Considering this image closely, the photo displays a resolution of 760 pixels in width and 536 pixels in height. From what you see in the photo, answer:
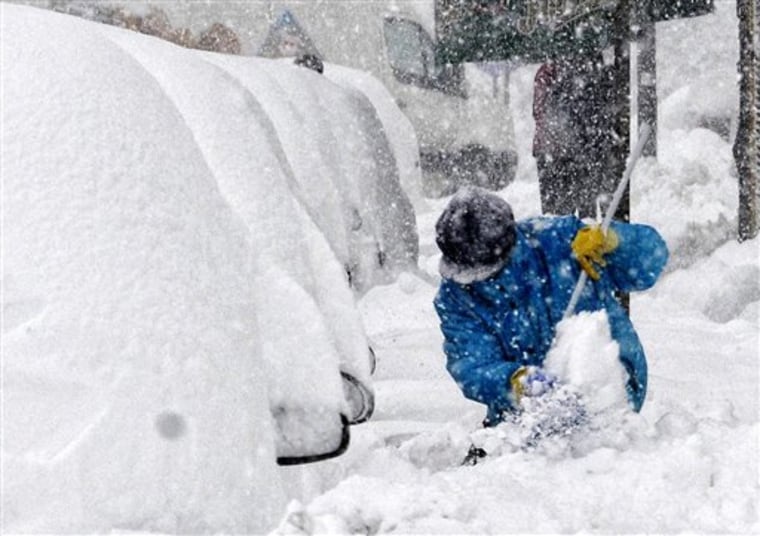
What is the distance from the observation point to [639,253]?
3166 mm

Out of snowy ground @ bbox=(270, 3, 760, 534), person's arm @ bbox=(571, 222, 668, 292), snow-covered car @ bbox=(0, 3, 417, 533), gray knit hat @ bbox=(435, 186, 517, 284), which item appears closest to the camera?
snow-covered car @ bbox=(0, 3, 417, 533)

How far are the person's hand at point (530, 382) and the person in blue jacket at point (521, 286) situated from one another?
0.14 ft

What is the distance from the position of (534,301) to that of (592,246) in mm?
257

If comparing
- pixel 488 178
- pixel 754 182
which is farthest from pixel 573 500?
pixel 488 178

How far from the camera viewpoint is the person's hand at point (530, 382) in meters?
2.81

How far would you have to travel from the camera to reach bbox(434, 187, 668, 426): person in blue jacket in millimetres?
3055

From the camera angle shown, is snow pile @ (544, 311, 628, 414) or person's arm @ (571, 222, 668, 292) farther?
person's arm @ (571, 222, 668, 292)

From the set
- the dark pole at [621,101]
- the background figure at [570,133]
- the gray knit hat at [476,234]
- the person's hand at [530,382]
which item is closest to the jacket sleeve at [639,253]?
the gray knit hat at [476,234]

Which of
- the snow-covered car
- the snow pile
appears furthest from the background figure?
the snow-covered car

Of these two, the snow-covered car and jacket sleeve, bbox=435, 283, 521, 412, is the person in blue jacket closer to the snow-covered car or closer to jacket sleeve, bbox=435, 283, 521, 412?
jacket sleeve, bbox=435, 283, 521, 412

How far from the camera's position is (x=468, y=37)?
308 inches

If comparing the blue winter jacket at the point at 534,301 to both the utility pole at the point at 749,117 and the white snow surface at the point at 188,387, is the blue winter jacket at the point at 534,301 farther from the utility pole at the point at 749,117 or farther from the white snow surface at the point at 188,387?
the utility pole at the point at 749,117

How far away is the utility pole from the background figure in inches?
37.0

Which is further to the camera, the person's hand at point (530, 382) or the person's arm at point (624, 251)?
the person's arm at point (624, 251)
